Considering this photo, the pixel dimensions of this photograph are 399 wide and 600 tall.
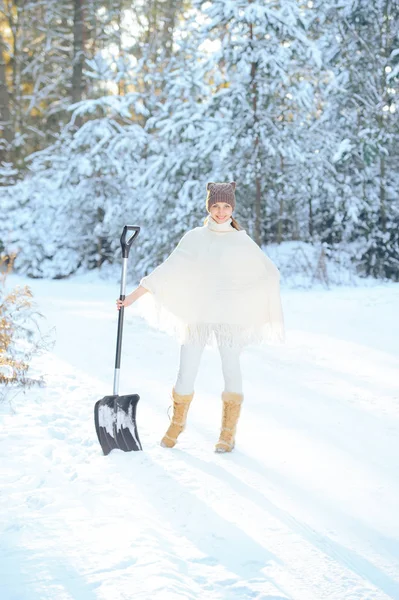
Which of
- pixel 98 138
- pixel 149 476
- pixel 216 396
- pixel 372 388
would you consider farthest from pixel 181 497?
pixel 98 138

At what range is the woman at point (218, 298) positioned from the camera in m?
4.26

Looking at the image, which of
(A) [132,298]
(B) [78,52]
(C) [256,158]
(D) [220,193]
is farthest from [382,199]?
(A) [132,298]

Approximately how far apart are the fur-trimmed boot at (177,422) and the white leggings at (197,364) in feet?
0.15

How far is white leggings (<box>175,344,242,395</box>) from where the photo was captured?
→ 431cm

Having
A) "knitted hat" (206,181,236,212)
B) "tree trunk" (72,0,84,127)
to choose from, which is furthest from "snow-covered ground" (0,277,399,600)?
"tree trunk" (72,0,84,127)

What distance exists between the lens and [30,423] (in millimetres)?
4617

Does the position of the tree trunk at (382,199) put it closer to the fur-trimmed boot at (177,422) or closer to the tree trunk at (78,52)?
the tree trunk at (78,52)

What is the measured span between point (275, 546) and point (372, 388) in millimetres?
3158

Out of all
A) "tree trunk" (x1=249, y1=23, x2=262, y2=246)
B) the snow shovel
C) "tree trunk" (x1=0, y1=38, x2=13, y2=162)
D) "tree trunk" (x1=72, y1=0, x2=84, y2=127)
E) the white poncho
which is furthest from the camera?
"tree trunk" (x1=0, y1=38, x2=13, y2=162)

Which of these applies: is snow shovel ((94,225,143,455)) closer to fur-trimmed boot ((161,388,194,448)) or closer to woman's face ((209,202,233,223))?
fur-trimmed boot ((161,388,194,448))

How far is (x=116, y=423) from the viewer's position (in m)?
4.23

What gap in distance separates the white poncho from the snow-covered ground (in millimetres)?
795

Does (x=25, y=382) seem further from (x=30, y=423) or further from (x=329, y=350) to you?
(x=329, y=350)

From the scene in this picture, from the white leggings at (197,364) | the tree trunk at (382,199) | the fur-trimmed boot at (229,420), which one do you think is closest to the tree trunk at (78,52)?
the tree trunk at (382,199)
